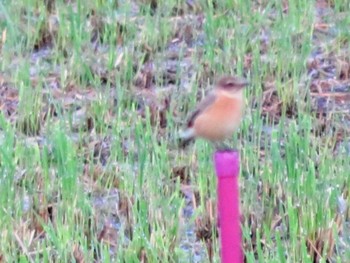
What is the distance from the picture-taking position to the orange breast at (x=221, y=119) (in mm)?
4336

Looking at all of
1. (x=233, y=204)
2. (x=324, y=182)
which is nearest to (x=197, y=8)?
(x=324, y=182)

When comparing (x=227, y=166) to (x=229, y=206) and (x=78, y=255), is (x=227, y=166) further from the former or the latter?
(x=78, y=255)

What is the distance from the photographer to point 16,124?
20.7 ft

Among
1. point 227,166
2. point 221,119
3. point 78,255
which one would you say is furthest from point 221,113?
point 227,166

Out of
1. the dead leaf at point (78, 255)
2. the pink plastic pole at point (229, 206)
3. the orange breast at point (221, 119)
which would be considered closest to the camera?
the pink plastic pole at point (229, 206)

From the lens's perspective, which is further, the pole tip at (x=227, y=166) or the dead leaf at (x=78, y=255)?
the dead leaf at (x=78, y=255)

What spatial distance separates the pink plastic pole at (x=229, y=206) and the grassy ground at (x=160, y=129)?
119 cm

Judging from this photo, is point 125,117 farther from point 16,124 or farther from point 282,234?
point 282,234

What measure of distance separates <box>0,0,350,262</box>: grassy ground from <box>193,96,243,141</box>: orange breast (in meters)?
0.41

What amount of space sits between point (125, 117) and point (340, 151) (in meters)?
1.16

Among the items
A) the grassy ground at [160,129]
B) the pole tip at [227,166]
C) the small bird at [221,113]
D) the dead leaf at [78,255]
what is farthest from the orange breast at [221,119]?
the pole tip at [227,166]

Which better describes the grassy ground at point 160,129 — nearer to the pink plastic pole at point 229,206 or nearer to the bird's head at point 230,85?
the bird's head at point 230,85

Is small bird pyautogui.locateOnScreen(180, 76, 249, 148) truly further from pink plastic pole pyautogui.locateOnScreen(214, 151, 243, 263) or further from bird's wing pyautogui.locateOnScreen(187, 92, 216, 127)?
pink plastic pole pyautogui.locateOnScreen(214, 151, 243, 263)

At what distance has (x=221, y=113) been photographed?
171 inches
